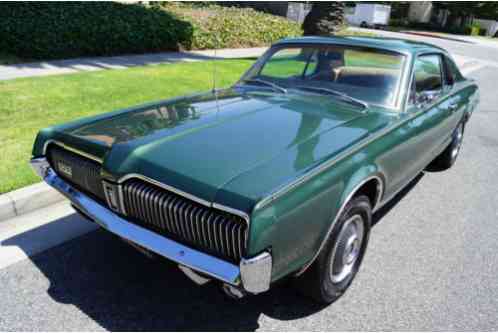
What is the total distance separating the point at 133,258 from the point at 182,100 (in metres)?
1.38

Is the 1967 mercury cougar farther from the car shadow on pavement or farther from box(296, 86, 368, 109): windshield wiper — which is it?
the car shadow on pavement

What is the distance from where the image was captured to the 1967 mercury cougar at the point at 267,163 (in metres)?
2.15

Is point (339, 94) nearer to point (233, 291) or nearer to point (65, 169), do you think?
point (233, 291)

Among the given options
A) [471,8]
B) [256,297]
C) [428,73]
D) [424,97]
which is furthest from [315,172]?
[471,8]

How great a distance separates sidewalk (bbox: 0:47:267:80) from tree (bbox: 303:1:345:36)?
241cm

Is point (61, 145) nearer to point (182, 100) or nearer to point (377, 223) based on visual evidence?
point (182, 100)

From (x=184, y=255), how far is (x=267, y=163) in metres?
0.68

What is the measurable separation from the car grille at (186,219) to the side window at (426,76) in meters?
2.30

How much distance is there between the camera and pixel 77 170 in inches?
111

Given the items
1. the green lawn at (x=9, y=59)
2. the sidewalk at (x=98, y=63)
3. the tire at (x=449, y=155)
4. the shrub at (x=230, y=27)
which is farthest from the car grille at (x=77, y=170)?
the shrub at (x=230, y=27)

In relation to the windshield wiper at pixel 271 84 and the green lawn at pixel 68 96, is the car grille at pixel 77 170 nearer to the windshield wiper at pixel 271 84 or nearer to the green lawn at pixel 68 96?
the green lawn at pixel 68 96

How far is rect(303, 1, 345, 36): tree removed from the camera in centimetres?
1206

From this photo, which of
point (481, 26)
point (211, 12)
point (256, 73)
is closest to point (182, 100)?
point (256, 73)

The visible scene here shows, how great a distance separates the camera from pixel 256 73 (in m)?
4.25
